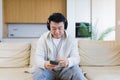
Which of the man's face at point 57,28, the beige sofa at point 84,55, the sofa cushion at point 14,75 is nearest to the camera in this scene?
the man's face at point 57,28

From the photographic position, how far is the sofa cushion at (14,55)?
3039mm

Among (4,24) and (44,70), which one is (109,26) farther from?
(44,70)

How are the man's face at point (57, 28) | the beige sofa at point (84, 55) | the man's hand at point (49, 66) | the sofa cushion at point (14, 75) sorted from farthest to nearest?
the beige sofa at point (84, 55)
the sofa cushion at point (14, 75)
the man's face at point (57, 28)
the man's hand at point (49, 66)

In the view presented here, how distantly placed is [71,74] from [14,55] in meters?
1.16

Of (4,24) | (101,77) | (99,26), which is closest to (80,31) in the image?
(99,26)

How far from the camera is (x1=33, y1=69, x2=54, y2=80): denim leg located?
2.13 meters

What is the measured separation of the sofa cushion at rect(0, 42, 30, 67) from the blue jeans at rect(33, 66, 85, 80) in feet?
2.89

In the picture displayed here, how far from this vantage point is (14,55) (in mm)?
3070

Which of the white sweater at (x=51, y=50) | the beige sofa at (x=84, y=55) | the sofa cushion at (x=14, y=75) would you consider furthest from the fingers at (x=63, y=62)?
the beige sofa at (x=84, y=55)

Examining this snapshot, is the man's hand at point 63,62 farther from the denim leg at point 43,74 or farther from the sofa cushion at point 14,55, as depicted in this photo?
the sofa cushion at point 14,55

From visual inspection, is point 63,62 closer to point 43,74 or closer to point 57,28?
point 43,74

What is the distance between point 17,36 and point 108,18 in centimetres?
293

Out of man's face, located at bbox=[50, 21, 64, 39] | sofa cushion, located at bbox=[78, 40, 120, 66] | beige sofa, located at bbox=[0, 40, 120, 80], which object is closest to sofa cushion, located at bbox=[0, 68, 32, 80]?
beige sofa, located at bbox=[0, 40, 120, 80]

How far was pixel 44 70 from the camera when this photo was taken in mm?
2215
